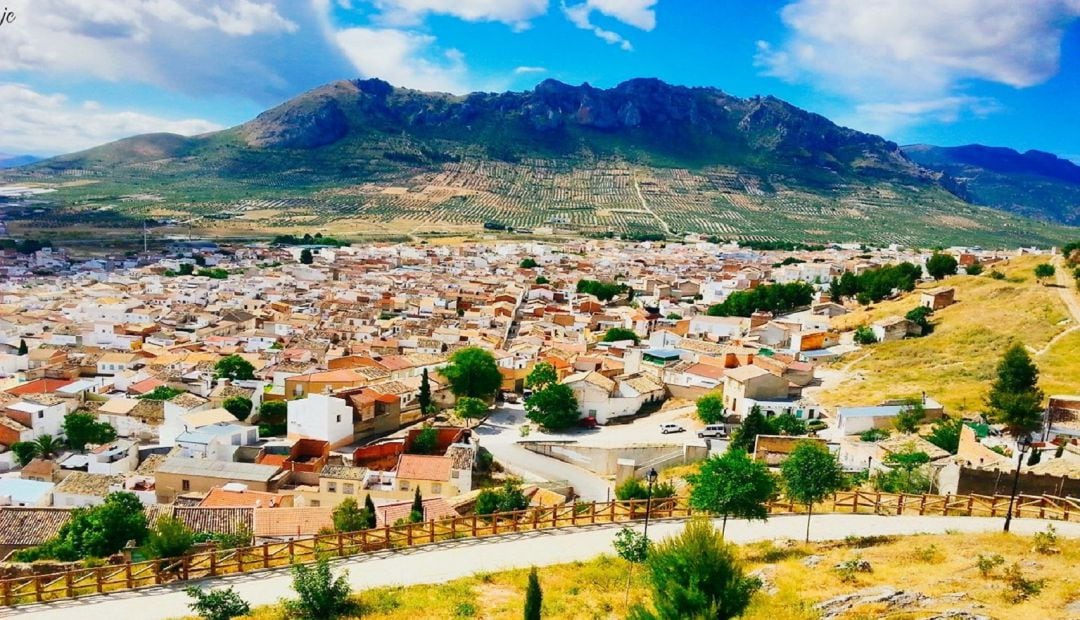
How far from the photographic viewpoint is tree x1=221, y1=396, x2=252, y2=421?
28.0m

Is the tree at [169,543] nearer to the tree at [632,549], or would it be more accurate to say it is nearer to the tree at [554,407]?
the tree at [632,549]

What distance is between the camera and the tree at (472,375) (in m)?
31.6

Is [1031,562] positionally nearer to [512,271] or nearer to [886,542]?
[886,542]

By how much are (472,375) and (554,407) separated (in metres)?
4.77

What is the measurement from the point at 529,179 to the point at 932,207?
9635 centimetres

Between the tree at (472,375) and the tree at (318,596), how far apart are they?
21.1 meters

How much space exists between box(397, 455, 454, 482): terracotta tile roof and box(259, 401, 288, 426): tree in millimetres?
8616

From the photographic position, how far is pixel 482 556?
12.8 metres

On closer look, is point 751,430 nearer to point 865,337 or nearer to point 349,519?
point 349,519

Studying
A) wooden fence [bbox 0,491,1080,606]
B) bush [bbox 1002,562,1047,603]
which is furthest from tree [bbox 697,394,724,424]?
bush [bbox 1002,562,1047,603]

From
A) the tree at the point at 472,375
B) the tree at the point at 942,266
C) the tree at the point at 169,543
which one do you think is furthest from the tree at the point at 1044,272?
the tree at the point at 169,543

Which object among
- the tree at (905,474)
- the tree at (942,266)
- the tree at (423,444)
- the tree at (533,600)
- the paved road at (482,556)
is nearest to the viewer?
the tree at (533,600)

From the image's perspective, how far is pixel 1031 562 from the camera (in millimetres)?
11367

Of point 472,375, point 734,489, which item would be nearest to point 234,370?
point 472,375
